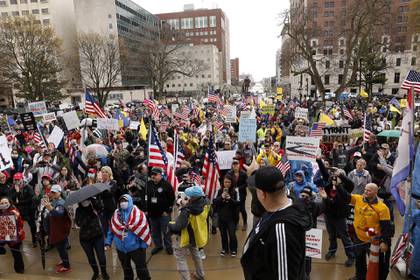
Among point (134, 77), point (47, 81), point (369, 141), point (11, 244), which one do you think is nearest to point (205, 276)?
point (11, 244)

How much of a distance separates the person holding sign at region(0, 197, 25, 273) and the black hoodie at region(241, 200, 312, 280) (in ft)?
16.1

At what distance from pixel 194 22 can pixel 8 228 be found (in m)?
133

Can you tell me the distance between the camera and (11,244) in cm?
563

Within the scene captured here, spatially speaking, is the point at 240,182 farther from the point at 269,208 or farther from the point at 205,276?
the point at 269,208

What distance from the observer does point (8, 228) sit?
5.51 meters

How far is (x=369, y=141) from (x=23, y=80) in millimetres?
40783

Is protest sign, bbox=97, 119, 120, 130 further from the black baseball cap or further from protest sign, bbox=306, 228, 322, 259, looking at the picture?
the black baseball cap

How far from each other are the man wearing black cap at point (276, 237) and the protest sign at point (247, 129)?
25.9ft

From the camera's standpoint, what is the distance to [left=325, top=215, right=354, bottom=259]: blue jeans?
5.46 meters

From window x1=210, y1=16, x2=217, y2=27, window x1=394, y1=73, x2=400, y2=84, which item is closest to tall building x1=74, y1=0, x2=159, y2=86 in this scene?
window x1=210, y1=16, x2=217, y2=27

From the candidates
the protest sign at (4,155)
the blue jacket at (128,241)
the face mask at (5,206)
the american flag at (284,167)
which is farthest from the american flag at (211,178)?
the protest sign at (4,155)

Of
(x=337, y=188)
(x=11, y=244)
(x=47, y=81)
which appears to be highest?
(x=47, y=81)

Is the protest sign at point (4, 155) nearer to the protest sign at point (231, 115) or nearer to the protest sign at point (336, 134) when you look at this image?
the protest sign at point (336, 134)

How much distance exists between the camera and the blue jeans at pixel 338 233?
5457 mm
